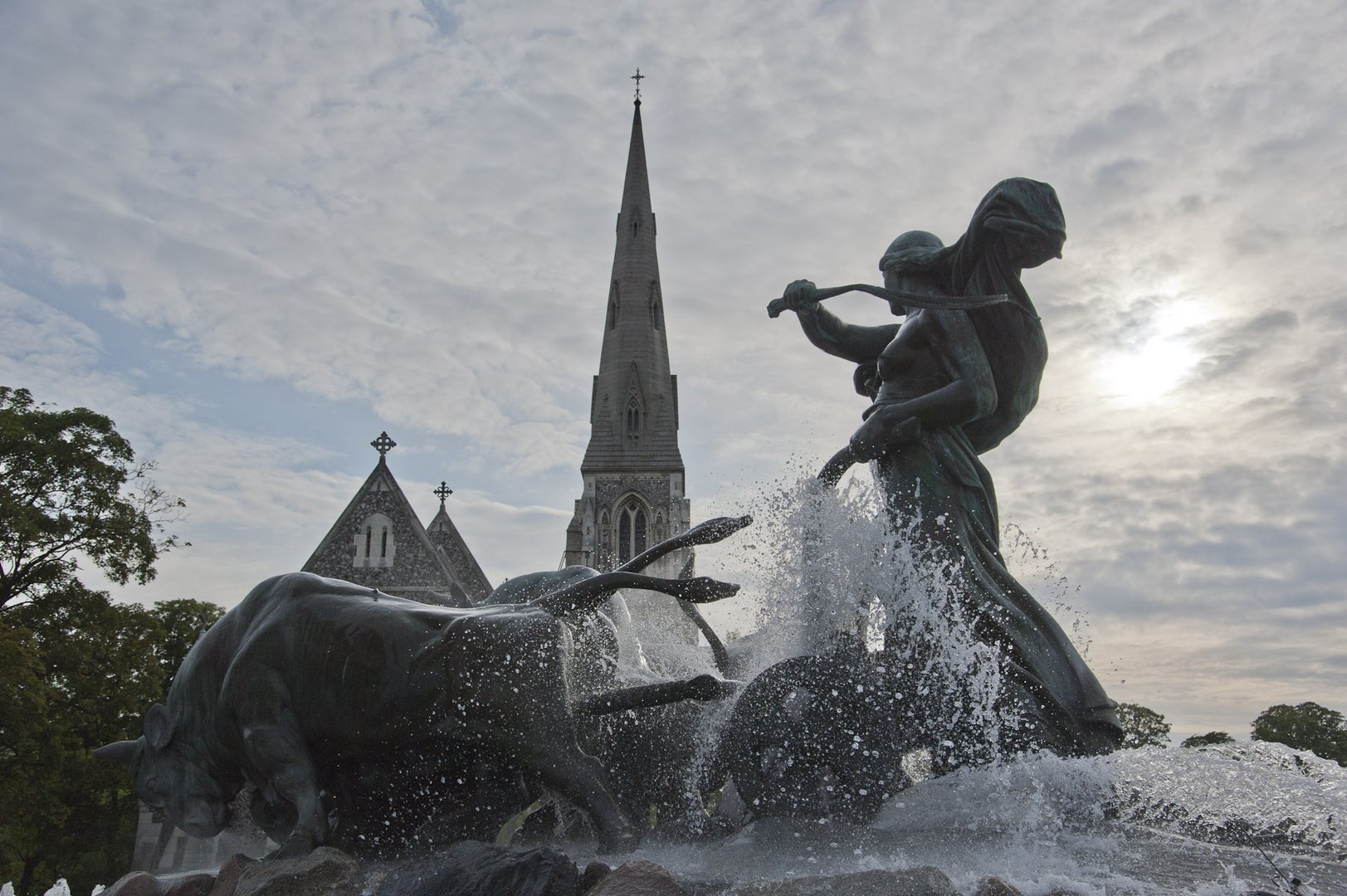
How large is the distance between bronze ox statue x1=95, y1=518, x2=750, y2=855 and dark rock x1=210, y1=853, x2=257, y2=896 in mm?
198

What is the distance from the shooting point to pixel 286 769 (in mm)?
4516

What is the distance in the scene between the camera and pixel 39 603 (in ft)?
67.1

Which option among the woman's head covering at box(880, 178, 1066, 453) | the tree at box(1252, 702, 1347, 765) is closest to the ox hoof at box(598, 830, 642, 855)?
the woman's head covering at box(880, 178, 1066, 453)

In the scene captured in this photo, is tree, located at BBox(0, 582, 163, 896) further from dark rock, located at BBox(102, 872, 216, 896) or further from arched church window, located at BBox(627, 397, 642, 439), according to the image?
arched church window, located at BBox(627, 397, 642, 439)

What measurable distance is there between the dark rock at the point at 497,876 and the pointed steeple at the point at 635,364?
4917cm

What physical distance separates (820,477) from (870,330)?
3.36 feet

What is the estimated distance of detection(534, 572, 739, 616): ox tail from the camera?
475cm

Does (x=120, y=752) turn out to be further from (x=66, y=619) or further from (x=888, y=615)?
(x=66, y=619)

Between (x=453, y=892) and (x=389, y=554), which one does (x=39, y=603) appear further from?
(x=453, y=892)

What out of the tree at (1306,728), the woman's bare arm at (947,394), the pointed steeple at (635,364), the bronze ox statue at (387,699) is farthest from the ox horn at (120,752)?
the pointed steeple at (635,364)

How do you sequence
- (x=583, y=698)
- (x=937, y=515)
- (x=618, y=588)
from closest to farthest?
(x=583, y=698) < (x=618, y=588) < (x=937, y=515)

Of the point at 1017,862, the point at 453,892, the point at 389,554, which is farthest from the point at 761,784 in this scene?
the point at 389,554

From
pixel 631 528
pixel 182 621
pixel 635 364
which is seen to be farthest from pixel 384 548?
pixel 635 364

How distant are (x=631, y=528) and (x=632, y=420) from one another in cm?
682
